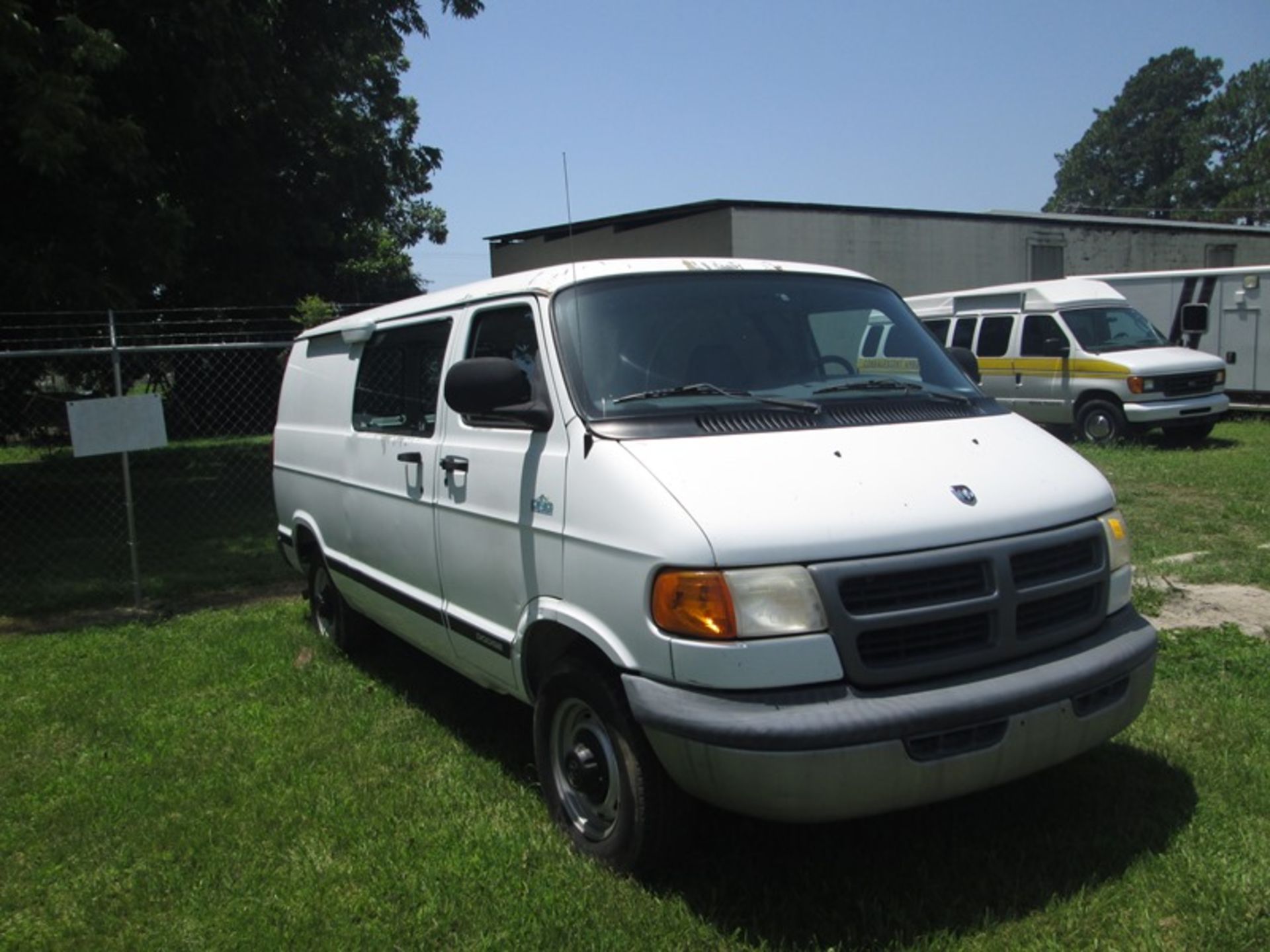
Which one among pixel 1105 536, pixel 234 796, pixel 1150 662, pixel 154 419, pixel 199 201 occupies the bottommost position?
pixel 234 796

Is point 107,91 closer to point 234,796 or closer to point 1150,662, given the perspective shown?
point 234,796

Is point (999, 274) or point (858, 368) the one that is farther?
point (999, 274)

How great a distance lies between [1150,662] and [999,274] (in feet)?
80.0

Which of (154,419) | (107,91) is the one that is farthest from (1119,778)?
(107,91)

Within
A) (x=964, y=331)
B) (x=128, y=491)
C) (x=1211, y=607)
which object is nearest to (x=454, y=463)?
(x=1211, y=607)

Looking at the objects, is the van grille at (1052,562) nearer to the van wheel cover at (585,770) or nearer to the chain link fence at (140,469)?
the van wheel cover at (585,770)

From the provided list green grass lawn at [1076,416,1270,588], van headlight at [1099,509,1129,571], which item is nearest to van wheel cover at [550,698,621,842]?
van headlight at [1099,509,1129,571]

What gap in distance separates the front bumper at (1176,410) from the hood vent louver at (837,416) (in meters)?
11.4

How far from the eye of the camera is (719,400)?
358cm

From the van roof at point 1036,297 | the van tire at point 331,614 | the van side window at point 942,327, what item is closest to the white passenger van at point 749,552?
the van tire at point 331,614

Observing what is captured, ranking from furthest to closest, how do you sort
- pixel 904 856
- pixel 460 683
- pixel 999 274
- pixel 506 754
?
pixel 999 274
pixel 460 683
pixel 506 754
pixel 904 856

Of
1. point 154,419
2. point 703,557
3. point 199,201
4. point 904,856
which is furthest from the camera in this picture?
point 199,201

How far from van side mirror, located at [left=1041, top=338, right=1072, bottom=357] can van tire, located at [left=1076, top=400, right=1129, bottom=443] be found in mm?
801

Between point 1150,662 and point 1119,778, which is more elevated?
point 1150,662
